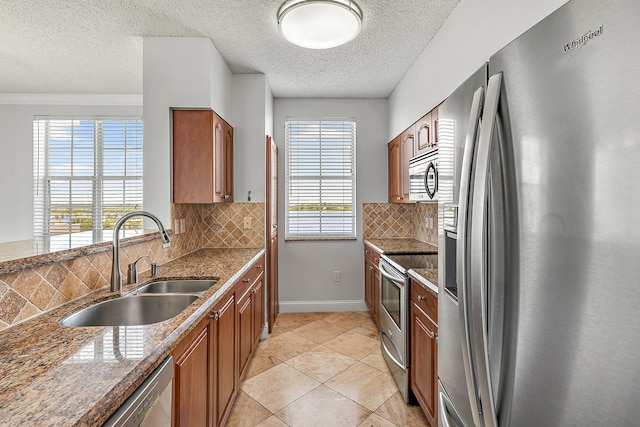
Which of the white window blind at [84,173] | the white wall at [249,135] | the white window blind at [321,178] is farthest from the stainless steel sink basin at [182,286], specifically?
the white window blind at [84,173]

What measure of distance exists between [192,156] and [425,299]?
6.69 feet

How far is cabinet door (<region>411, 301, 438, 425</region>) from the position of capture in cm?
173

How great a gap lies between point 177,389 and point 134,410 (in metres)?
0.36

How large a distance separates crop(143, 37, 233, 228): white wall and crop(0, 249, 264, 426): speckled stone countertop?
4.29ft

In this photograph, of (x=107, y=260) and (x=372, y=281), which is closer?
(x=107, y=260)

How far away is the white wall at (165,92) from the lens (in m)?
2.57

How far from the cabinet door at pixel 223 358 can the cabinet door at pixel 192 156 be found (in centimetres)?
105

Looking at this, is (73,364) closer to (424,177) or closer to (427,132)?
(424,177)

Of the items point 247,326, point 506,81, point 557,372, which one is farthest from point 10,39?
point 557,372

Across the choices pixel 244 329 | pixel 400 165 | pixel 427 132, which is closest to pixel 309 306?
pixel 244 329

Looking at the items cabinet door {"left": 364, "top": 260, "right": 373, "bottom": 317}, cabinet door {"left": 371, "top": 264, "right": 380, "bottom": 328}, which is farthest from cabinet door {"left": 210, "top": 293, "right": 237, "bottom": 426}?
cabinet door {"left": 364, "top": 260, "right": 373, "bottom": 317}

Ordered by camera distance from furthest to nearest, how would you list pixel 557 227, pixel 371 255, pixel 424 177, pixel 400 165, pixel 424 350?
pixel 371 255, pixel 400 165, pixel 424 177, pixel 424 350, pixel 557 227

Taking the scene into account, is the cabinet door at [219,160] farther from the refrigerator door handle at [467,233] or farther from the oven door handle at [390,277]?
the refrigerator door handle at [467,233]

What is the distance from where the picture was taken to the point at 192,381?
4.26ft
